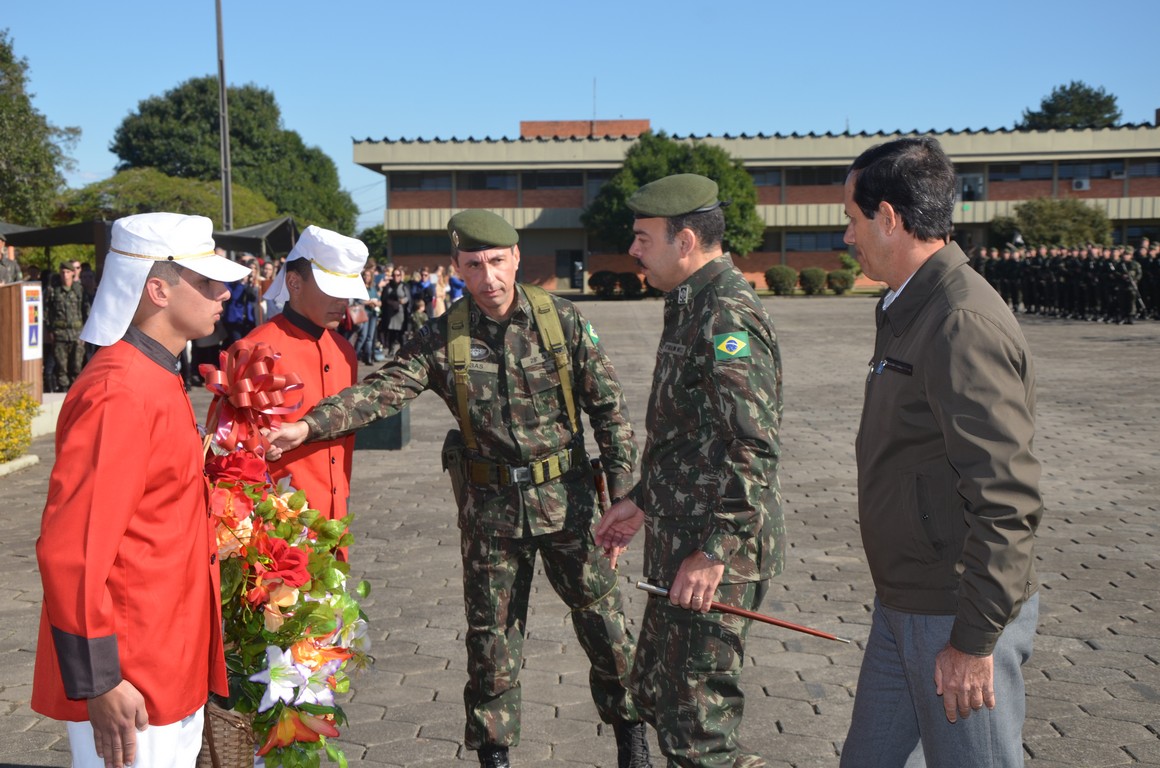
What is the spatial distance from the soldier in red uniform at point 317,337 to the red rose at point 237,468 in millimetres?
842

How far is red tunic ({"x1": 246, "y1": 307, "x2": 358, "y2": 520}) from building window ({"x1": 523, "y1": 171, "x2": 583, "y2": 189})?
6242cm

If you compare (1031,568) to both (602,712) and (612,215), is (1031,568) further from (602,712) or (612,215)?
(612,215)

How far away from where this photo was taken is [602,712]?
421cm

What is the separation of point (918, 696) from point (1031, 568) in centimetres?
43

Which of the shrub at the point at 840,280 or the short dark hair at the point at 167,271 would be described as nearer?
the short dark hair at the point at 167,271

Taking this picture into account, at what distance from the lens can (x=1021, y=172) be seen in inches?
2566

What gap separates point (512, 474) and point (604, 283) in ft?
168

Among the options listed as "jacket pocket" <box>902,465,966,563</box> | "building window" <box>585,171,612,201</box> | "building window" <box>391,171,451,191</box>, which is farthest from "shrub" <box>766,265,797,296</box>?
"jacket pocket" <box>902,465,966,563</box>

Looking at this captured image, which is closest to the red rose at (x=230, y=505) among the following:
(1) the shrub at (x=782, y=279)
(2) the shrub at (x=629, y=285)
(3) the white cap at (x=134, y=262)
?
(3) the white cap at (x=134, y=262)

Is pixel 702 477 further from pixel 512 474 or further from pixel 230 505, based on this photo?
pixel 230 505

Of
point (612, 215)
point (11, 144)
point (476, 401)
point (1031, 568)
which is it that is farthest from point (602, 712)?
point (612, 215)

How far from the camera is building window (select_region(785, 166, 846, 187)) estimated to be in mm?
65438

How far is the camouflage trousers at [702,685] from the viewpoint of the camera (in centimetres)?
334

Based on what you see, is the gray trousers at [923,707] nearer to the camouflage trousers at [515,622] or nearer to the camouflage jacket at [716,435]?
the camouflage jacket at [716,435]
